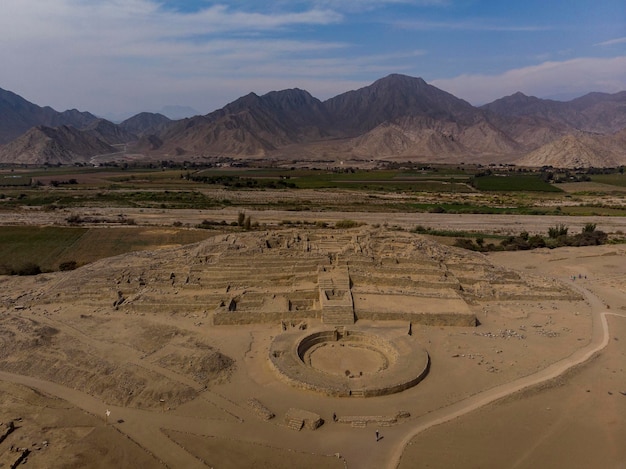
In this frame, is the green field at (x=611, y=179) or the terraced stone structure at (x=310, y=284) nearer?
the terraced stone structure at (x=310, y=284)

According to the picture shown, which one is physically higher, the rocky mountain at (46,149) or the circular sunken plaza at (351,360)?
the rocky mountain at (46,149)

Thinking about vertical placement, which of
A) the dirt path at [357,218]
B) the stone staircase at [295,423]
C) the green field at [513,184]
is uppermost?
the green field at [513,184]

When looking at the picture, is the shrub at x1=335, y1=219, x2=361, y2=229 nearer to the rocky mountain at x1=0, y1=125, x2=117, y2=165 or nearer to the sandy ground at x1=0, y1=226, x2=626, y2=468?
the sandy ground at x1=0, y1=226, x2=626, y2=468

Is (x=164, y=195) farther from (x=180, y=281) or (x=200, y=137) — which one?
(x=200, y=137)

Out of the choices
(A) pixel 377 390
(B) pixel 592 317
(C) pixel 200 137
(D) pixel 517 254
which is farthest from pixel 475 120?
(A) pixel 377 390

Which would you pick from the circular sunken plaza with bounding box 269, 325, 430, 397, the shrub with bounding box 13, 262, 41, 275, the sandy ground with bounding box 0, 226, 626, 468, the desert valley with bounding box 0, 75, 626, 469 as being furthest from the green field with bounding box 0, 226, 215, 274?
the circular sunken plaza with bounding box 269, 325, 430, 397

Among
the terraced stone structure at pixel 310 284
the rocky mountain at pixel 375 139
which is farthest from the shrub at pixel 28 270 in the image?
the rocky mountain at pixel 375 139

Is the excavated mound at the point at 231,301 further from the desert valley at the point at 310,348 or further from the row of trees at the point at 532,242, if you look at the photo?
the row of trees at the point at 532,242
